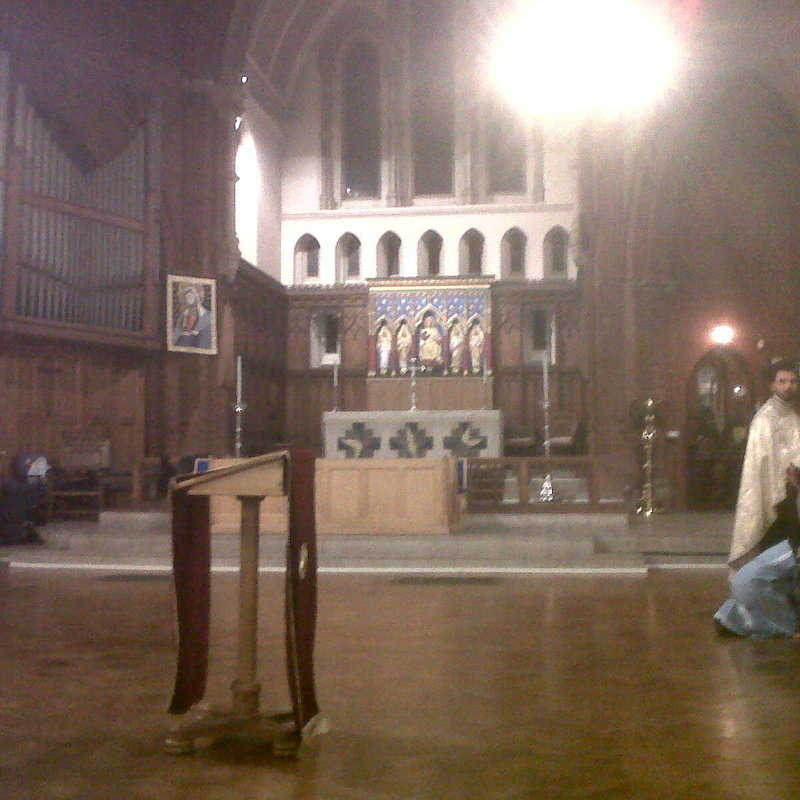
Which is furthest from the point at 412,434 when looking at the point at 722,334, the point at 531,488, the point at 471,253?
the point at 471,253

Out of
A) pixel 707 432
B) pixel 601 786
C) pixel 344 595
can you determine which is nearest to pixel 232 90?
pixel 707 432

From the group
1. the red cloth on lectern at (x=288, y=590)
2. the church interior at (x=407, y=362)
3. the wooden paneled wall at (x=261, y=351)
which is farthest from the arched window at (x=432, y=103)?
the red cloth on lectern at (x=288, y=590)

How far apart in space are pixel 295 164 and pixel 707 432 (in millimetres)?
9986

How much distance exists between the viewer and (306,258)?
731 inches

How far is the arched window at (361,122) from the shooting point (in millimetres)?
18516

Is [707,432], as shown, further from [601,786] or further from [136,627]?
[601,786]

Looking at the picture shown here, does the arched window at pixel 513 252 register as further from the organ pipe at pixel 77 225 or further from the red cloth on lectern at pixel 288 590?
the red cloth on lectern at pixel 288 590

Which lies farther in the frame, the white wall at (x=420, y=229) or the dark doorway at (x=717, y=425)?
the white wall at (x=420, y=229)

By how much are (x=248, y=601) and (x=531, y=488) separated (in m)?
9.14

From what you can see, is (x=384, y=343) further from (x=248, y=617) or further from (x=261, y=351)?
(x=248, y=617)

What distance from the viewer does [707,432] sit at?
1208cm

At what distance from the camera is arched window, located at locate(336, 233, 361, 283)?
1831 cm

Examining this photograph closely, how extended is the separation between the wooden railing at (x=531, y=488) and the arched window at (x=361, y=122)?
8.21 m

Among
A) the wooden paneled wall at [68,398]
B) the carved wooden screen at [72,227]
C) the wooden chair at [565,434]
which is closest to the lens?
the carved wooden screen at [72,227]
